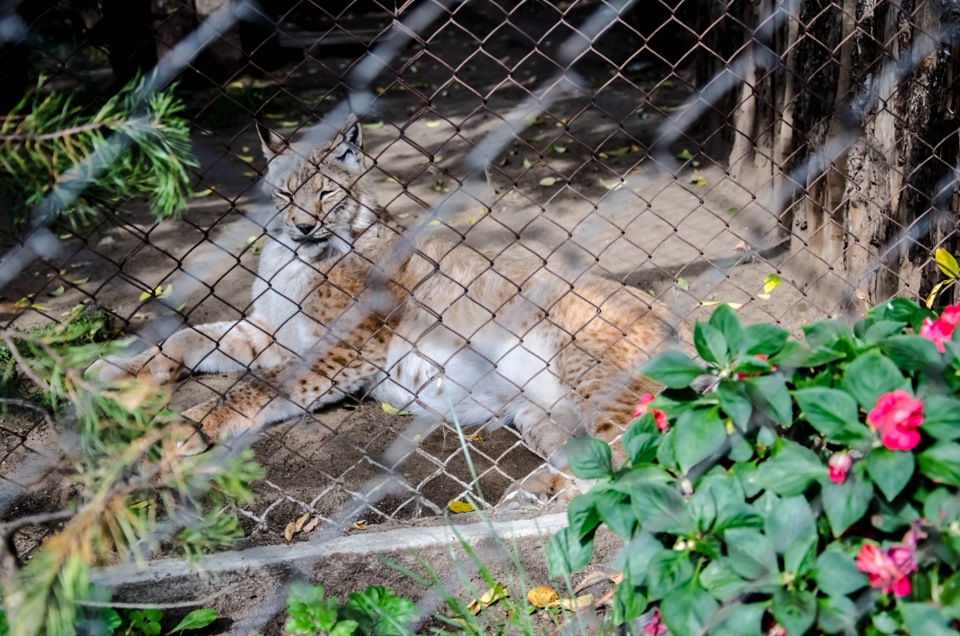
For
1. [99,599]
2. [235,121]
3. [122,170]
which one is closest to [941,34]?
[122,170]

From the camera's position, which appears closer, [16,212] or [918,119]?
[16,212]

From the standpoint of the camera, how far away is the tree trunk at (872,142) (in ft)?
11.0

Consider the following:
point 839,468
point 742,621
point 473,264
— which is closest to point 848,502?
point 839,468

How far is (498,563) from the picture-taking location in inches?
108

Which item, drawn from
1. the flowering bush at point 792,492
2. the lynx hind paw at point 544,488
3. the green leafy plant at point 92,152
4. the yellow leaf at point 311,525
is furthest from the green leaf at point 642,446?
the yellow leaf at point 311,525

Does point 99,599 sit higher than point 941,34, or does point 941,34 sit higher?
point 941,34

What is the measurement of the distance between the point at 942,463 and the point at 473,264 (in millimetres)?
2833

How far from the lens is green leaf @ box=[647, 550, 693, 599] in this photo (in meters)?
1.62

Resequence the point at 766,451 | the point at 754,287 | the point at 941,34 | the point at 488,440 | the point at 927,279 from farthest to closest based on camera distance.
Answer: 1. the point at 754,287
2. the point at 488,440
3. the point at 927,279
4. the point at 941,34
5. the point at 766,451

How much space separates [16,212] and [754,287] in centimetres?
378

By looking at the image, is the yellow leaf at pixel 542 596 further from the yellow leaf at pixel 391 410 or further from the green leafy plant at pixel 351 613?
the yellow leaf at pixel 391 410

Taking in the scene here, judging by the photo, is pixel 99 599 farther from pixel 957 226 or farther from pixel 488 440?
pixel 957 226

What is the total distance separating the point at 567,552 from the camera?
1830 millimetres

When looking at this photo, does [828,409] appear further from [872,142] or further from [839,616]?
[872,142]
